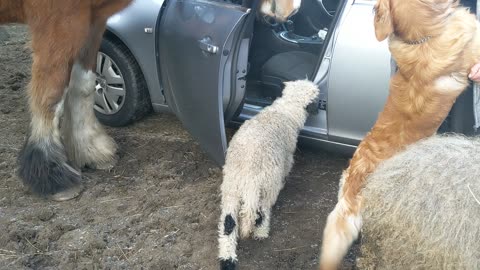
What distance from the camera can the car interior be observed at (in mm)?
5094

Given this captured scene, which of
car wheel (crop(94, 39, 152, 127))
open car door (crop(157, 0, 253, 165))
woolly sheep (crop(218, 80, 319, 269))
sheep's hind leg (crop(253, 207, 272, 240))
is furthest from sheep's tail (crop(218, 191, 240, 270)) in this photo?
car wheel (crop(94, 39, 152, 127))

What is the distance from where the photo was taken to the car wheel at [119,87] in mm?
5234

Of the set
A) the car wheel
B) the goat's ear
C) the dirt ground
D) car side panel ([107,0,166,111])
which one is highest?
the goat's ear

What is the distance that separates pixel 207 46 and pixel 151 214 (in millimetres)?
1331

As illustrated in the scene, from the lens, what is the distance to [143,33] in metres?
4.98

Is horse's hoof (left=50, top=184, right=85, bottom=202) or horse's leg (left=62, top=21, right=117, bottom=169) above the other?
horse's leg (left=62, top=21, right=117, bottom=169)

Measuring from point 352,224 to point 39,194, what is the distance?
263 cm

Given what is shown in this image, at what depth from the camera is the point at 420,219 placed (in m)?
2.41

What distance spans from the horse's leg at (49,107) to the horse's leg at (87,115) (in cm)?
26

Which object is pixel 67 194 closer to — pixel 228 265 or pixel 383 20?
pixel 228 265

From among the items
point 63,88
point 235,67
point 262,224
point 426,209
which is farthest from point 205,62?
point 426,209

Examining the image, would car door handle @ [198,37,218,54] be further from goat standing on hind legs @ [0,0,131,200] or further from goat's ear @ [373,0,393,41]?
goat's ear @ [373,0,393,41]

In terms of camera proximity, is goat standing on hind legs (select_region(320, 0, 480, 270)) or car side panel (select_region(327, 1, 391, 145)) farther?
car side panel (select_region(327, 1, 391, 145))

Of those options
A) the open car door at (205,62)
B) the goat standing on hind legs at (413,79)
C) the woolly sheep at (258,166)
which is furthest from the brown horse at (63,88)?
the goat standing on hind legs at (413,79)
